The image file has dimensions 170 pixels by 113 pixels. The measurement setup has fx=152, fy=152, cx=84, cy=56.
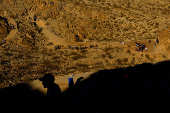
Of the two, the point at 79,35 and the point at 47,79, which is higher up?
the point at 79,35

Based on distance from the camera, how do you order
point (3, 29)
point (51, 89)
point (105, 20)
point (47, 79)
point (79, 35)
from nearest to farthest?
point (47, 79), point (51, 89), point (3, 29), point (79, 35), point (105, 20)

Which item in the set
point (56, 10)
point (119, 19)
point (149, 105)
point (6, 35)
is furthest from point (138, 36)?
point (149, 105)

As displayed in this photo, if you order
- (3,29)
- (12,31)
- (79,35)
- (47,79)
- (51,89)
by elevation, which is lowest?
(51,89)

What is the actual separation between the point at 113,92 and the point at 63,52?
2060 centimetres

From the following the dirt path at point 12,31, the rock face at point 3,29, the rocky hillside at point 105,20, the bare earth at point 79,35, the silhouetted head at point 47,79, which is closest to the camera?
the silhouetted head at point 47,79

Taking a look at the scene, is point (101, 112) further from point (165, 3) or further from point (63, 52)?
point (165, 3)

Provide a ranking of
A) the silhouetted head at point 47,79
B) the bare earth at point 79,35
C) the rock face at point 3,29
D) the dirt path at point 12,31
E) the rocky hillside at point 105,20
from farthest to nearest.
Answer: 1. the rocky hillside at point 105,20
2. the dirt path at point 12,31
3. the rock face at point 3,29
4. the bare earth at point 79,35
5. the silhouetted head at point 47,79

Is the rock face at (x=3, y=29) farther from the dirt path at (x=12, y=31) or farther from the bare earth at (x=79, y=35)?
the bare earth at (x=79, y=35)

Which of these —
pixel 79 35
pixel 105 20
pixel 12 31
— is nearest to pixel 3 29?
pixel 12 31

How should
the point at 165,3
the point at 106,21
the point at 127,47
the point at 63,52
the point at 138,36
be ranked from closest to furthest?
the point at 63,52
the point at 127,47
the point at 138,36
the point at 106,21
the point at 165,3

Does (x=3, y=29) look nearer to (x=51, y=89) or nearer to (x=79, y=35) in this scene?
(x=79, y=35)

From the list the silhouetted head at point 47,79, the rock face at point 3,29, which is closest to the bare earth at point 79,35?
the rock face at point 3,29

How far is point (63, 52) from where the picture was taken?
28.5 metres

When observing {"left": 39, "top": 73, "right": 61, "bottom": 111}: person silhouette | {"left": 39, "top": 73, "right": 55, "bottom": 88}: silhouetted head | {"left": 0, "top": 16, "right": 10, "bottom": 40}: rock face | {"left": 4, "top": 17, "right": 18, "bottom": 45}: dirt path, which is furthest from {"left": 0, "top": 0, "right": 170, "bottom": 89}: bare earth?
{"left": 39, "top": 73, "right": 55, "bottom": 88}: silhouetted head
